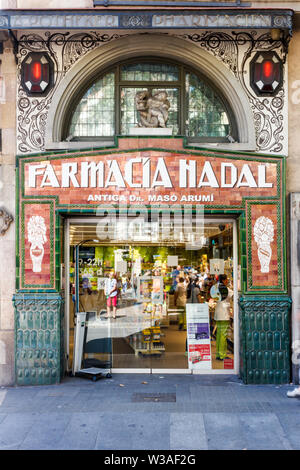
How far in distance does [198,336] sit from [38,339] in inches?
121

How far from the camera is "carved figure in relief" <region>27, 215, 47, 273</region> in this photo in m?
8.65

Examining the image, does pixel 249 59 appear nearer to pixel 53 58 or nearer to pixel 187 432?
pixel 53 58

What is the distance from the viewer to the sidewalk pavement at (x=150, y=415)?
593 centimetres

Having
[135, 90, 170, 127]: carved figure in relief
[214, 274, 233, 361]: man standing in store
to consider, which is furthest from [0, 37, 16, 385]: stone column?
[214, 274, 233, 361]: man standing in store

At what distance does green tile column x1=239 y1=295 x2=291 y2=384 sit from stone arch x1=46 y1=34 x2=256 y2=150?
2.90m

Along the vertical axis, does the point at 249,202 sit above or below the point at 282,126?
below

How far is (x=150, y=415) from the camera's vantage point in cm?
684

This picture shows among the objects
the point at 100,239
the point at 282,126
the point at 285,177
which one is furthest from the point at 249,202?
the point at 100,239

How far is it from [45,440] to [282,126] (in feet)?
21.7

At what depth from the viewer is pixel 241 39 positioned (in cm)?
881

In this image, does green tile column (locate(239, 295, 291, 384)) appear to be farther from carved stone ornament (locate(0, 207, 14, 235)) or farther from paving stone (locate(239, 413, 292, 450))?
carved stone ornament (locate(0, 207, 14, 235))

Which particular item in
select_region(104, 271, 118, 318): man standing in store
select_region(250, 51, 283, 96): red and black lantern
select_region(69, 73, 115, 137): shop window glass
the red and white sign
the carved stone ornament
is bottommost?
select_region(104, 271, 118, 318): man standing in store
